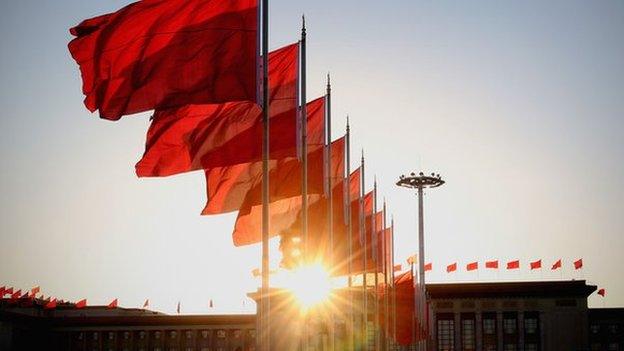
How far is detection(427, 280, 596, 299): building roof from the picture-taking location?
9994 centimetres

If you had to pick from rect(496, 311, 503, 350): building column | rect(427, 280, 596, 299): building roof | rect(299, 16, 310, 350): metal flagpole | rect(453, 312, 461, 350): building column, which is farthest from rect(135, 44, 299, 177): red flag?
rect(496, 311, 503, 350): building column

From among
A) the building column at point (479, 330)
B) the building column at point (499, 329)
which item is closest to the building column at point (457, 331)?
the building column at point (479, 330)

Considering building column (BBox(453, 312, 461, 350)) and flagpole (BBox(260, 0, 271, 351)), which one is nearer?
flagpole (BBox(260, 0, 271, 351))

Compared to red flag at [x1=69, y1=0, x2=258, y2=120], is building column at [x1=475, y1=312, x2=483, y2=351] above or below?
below

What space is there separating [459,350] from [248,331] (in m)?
25.1

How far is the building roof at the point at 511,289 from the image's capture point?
9994 centimetres

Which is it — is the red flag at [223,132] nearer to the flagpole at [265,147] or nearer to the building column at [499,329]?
the flagpole at [265,147]

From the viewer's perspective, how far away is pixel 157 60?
2038cm

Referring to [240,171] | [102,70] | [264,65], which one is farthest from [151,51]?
[240,171]

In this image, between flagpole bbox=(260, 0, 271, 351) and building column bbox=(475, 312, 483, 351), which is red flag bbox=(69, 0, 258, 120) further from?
building column bbox=(475, 312, 483, 351)

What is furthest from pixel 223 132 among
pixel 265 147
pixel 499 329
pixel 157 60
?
pixel 499 329

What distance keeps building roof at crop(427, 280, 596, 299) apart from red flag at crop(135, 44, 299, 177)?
79.0 m

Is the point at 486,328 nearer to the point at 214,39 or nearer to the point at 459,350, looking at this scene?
the point at 459,350

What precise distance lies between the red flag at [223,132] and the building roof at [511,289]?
78995 millimetres
